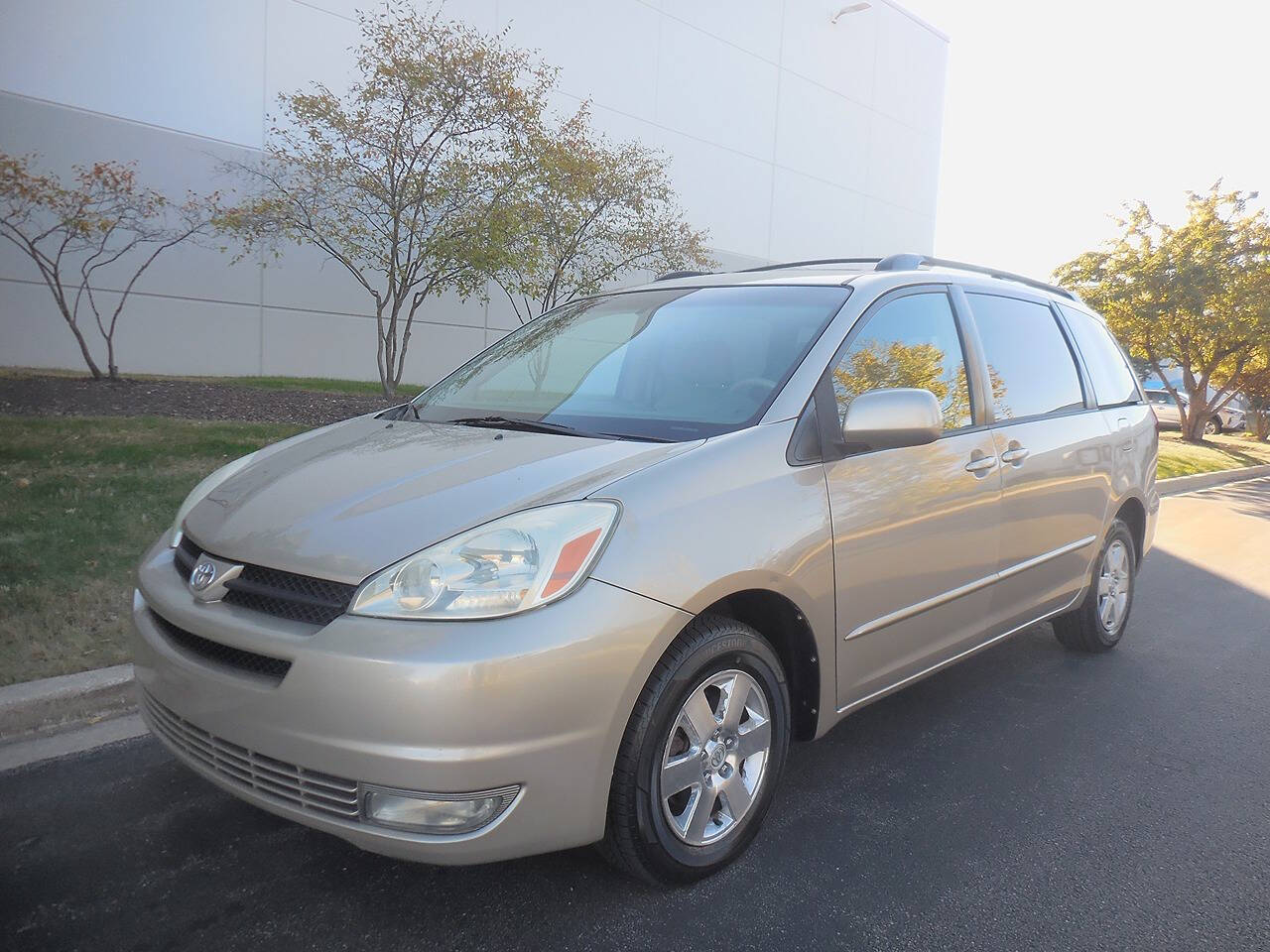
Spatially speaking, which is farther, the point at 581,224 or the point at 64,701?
the point at 581,224

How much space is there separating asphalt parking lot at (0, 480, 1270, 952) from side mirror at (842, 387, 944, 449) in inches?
49.1

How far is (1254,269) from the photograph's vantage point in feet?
62.5

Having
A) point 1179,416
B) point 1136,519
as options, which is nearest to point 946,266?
point 1136,519

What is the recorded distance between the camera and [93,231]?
430 inches

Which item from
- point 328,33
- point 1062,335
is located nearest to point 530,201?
point 328,33

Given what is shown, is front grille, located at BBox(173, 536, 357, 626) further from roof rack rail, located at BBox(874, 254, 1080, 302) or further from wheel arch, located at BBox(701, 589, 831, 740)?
roof rack rail, located at BBox(874, 254, 1080, 302)

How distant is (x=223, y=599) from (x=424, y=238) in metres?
9.33

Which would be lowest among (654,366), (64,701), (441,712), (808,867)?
(808,867)

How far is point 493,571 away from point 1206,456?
19.1m

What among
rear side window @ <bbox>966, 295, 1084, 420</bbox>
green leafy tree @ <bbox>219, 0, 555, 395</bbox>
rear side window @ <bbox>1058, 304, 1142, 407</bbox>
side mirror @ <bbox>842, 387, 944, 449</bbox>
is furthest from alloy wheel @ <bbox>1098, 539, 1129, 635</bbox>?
green leafy tree @ <bbox>219, 0, 555, 395</bbox>

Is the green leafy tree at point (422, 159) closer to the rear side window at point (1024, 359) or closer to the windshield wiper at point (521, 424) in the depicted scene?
the rear side window at point (1024, 359)

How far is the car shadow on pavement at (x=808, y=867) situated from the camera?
2.38 m

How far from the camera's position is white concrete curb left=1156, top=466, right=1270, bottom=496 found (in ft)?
42.5

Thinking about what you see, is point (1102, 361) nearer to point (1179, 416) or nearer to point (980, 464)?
point (980, 464)
